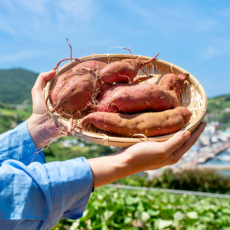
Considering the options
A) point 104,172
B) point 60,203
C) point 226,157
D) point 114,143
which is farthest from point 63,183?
point 226,157

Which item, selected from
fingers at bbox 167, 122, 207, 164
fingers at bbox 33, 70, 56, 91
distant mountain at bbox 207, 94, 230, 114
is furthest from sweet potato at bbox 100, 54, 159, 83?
distant mountain at bbox 207, 94, 230, 114

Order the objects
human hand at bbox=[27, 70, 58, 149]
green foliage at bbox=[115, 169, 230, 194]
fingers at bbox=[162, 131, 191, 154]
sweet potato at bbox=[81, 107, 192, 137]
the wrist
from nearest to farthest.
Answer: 1. the wrist
2. fingers at bbox=[162, 131, 191, 154]
3. sweet potato at bbox=[81, 107, 192, 137]
4. human hand at bbox=[27, 70, 58, 149]
5. green foliage at bbox=[115, 169, 230, 194]

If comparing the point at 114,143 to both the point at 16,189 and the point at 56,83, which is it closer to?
the point at 16,189

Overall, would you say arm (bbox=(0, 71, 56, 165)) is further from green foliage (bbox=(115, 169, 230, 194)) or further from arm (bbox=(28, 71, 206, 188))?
green foliage (bbox=(115, 169, 230, 194))

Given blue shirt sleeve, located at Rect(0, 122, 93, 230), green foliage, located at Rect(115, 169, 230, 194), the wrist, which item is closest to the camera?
blue shirt sleeve, located at Rect(0, 122, 93, 230)

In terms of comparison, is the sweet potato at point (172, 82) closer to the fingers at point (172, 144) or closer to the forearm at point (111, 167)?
the fingers at point (172, 144)

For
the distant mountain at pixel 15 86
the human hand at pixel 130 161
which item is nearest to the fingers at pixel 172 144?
the human hand at pixel 130 161
